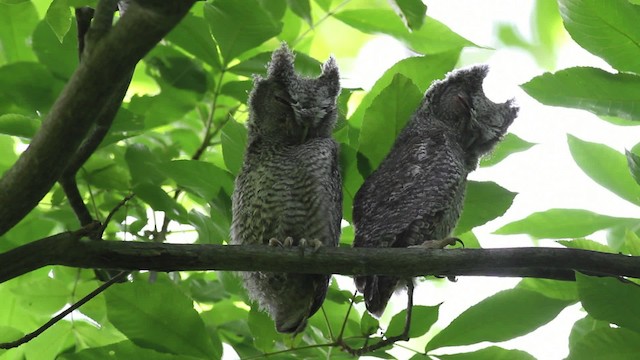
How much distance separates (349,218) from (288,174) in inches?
8.1

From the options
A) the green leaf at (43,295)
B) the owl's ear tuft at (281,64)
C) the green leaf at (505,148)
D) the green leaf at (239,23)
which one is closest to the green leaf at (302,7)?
the green leaf at (239,23)

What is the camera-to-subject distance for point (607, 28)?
1742mm

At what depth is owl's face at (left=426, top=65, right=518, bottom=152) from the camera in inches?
88.3

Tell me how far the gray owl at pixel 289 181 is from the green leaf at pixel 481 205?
1.09ft

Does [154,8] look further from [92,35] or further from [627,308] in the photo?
[627,308]

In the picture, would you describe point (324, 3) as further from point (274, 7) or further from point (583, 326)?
point (583, 326)

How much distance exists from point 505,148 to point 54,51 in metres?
1.28

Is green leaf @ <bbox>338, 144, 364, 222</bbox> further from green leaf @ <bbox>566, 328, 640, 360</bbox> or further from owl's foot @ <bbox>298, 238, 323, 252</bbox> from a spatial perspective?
green leaf @ <bbox>566, 328, 640, 360</bbox>

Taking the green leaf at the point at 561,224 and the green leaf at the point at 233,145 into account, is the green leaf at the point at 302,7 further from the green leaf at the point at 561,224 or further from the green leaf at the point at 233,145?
the green leaf at the point at 561,224

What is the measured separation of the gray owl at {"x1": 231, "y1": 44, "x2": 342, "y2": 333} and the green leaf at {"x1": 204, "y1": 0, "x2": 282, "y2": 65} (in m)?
0.16

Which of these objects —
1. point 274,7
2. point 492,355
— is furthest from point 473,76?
point 492,355

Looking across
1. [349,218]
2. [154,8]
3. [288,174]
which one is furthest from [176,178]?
[154,8]

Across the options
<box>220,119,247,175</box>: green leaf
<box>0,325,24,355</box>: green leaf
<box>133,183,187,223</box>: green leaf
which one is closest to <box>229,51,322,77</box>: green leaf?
<box>220,119,247,175</box>: green leaf

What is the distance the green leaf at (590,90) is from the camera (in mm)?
1779
